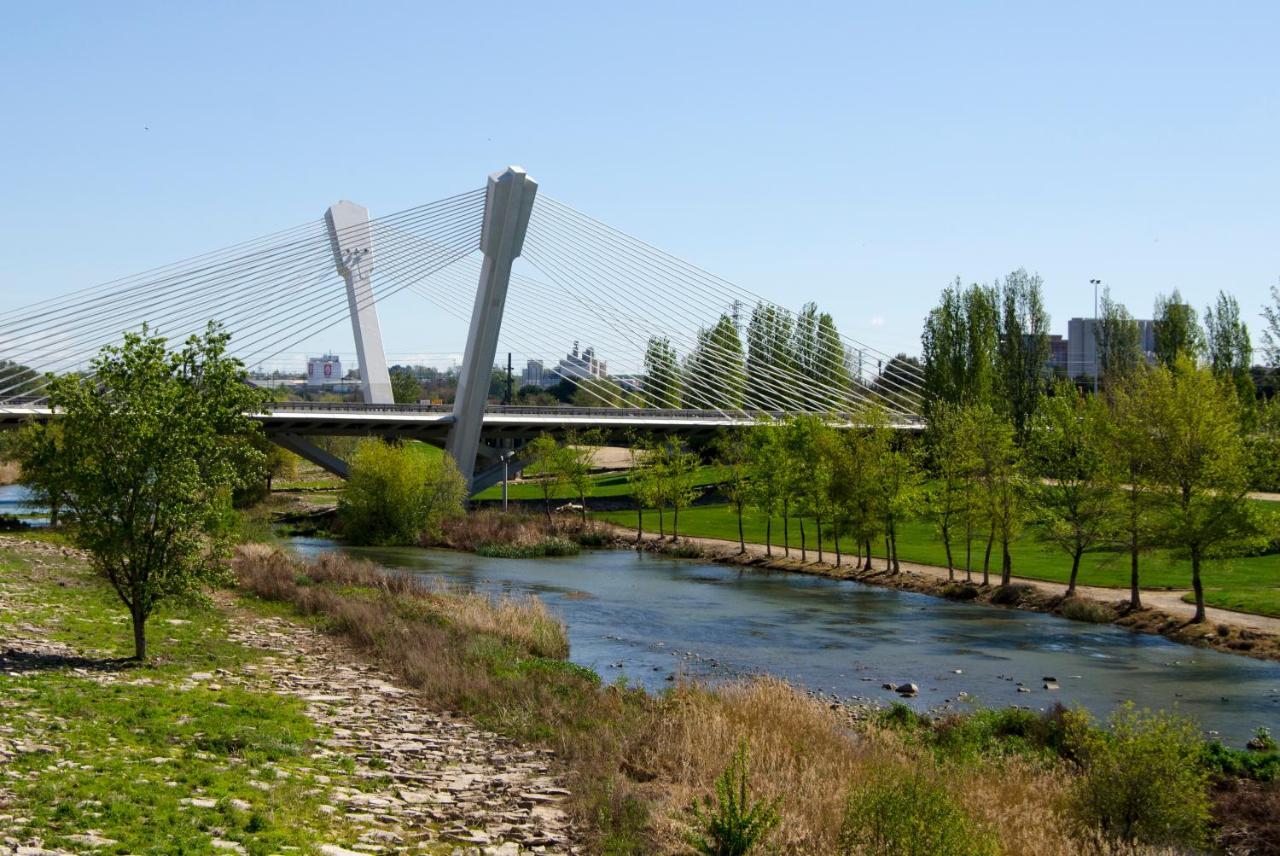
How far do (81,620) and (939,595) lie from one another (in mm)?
25963

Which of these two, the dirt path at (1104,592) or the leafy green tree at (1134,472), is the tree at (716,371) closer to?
the dirt path at (1104,592)

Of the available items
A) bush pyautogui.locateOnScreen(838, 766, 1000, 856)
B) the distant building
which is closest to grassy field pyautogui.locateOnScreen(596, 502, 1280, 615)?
bush pyautogui.locateOnScreen(838, 766, 1000, 856)

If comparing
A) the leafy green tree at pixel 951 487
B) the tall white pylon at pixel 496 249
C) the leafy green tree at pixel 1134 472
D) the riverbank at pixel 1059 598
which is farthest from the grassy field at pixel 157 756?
the tall white pylon at pixel 496 249

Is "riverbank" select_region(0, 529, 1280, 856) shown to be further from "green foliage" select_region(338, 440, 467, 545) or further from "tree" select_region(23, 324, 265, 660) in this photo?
"green foliage" select_region(338, 440, 467, 545)

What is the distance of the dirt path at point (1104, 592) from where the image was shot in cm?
3034

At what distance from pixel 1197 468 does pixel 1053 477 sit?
5.94 m

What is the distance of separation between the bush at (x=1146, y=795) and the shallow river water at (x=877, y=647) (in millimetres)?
6926

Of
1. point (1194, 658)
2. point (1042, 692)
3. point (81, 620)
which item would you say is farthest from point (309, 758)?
point (1194, 658)

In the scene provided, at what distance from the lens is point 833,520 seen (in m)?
44.7

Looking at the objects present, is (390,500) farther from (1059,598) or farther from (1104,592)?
(1104,592)

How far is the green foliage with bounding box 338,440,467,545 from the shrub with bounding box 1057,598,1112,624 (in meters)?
29.8

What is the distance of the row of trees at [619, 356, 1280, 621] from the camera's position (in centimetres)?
3078

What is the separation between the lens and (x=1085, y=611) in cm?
3322

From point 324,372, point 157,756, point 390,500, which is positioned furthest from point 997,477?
point 324,372
